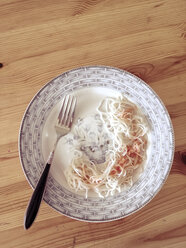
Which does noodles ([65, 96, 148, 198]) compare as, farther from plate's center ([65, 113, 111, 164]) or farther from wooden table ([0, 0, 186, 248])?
wooden table ([0, 0, 186, 248])

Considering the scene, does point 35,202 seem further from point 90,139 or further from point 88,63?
point 88,63

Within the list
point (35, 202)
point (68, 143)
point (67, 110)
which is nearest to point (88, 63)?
point (67, 110)

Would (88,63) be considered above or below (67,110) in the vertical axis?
above

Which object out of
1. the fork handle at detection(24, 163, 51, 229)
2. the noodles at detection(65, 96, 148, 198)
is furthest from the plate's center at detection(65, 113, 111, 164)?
the fork handle at detection(24, 163, 51, 229)

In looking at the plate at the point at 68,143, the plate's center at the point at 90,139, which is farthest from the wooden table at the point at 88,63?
the plate's center at the point at 90,139

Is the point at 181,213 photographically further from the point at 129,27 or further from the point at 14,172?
the point at 129,27

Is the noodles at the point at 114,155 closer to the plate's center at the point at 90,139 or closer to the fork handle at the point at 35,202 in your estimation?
the plate's center at the point at 90,139
